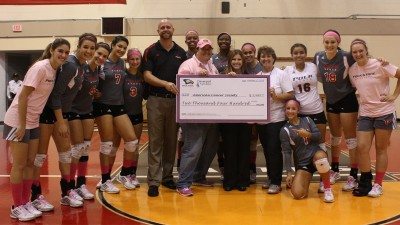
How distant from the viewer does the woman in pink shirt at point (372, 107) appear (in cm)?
486

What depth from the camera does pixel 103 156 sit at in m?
5.16

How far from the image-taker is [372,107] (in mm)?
4883

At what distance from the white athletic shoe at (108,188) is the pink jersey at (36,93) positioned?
147cm

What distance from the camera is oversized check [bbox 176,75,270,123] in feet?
16.6

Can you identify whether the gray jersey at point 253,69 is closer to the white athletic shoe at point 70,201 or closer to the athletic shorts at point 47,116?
the athletic shorts at point 47,116

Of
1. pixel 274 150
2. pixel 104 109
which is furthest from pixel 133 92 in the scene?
pixel 274 150

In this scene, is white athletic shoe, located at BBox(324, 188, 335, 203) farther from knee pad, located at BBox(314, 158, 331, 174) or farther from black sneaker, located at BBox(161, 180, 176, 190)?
black sneaker, located at BBox(161, 180, 176, 190)

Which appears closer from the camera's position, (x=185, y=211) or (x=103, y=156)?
(x=185, y=211)

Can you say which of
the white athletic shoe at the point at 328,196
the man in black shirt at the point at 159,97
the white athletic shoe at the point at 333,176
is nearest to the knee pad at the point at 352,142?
the white athletic shoe at the point at 333,176

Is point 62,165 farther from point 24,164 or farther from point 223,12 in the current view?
point 223,12

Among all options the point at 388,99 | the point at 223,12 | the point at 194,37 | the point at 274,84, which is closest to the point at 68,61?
the point at 194,37

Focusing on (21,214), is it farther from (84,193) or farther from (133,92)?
(133,92)

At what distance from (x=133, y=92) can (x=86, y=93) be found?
2.12 ft

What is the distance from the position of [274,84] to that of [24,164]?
3.00m
